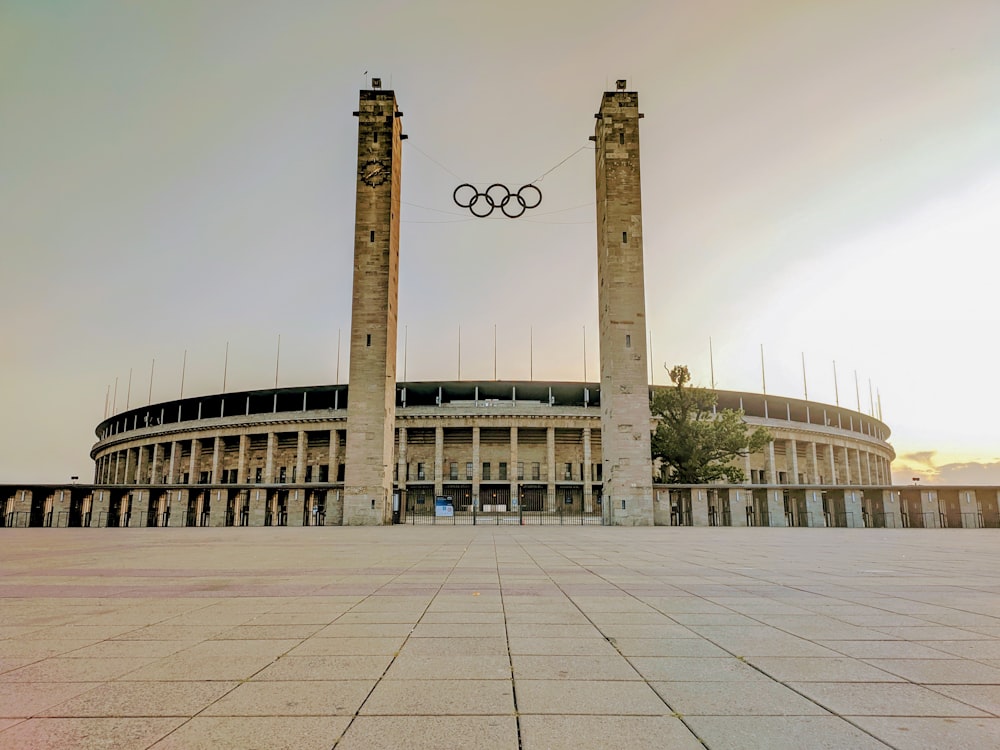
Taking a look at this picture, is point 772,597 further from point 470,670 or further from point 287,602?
point 287,602

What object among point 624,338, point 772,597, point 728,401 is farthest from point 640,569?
point 728,401

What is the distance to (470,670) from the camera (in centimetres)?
452

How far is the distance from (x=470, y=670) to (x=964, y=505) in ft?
119

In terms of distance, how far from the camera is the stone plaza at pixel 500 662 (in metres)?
3.33

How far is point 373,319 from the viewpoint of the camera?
3812cm

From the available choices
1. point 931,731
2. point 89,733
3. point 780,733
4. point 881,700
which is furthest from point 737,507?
point 89,733

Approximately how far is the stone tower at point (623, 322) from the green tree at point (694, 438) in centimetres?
733

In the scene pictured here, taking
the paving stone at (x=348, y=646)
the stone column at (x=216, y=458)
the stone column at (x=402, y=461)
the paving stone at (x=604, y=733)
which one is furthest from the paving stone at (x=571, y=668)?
the stone column at (x=216, y=458)

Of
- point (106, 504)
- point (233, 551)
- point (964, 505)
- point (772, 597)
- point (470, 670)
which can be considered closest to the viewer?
point (470, 670)

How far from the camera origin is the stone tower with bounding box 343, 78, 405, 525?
1454 inches

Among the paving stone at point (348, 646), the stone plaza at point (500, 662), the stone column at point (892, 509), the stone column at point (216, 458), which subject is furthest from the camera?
the stone column at point (216, 458)

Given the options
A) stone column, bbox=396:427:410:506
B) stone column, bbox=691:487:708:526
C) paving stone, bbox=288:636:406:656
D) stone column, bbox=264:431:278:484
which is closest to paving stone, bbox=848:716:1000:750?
paving stone, bbox=288:636:406:656

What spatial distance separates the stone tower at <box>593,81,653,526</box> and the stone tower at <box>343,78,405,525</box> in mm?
12600

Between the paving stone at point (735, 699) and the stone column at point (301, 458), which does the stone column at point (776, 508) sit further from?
the stone column at point (301, 458)
